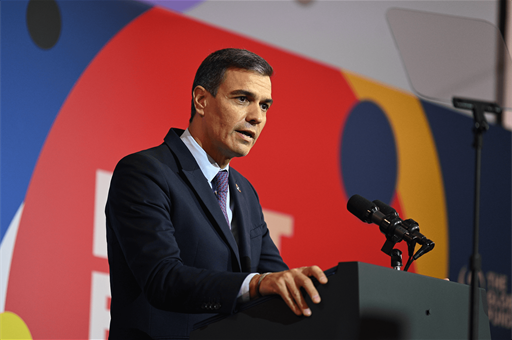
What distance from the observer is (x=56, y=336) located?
251cm

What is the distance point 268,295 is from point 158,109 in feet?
6.67

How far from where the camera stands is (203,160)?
6.05 ft

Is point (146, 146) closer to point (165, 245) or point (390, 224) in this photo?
point (165, 245)

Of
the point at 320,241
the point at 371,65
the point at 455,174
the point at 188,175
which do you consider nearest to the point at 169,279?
the point at 188,175

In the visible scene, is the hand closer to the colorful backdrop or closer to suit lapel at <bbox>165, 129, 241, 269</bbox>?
suit lapel at <bbox>165, 129, 241, 269</bbox>

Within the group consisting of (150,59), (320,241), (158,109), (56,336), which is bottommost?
(56,336)

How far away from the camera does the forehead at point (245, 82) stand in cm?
187

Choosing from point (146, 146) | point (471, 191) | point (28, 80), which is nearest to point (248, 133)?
point (146, 146)

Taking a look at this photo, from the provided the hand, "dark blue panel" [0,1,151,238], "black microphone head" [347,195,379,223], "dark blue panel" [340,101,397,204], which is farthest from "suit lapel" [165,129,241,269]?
"dark blue panel" [340,101,397,204]

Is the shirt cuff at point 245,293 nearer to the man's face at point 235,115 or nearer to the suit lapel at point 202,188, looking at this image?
the suit lapel at point 202,188

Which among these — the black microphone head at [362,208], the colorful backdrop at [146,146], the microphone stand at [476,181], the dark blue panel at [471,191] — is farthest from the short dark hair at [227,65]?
the dark blue panel at [471,191]

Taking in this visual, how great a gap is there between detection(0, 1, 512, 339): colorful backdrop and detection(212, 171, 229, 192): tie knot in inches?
42.8

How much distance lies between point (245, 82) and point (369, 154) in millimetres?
2396

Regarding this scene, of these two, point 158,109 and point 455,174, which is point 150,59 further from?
point 455,174
